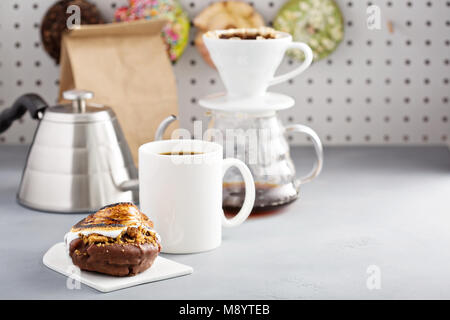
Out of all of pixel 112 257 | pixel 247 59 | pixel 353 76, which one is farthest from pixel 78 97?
pixel 353 76

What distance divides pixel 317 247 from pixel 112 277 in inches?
11.4

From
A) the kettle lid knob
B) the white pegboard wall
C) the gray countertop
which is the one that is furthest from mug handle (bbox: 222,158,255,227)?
the white pegboard wall

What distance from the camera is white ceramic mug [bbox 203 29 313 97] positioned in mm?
1074

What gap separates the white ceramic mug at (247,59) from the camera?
107 centimetres

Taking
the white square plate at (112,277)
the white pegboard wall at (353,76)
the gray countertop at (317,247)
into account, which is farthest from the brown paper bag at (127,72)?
the white square plate at (112,277)

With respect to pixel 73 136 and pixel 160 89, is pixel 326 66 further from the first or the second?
pixel 73 136

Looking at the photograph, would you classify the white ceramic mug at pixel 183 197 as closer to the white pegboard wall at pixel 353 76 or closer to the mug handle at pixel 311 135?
the mug handle at pixel 311 135

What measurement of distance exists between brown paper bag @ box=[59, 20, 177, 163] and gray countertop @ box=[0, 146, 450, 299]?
0.22 m

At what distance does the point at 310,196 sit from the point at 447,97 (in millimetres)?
505

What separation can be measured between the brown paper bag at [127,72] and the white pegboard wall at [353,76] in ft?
0.40

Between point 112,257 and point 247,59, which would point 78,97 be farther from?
point 112,257

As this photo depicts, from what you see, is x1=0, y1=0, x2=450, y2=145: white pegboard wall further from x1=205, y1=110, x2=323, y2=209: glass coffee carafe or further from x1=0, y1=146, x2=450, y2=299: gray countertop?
x1=205, y1=110, x2=323, y2=209: glass coffee carafe

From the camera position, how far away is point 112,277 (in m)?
0.85
